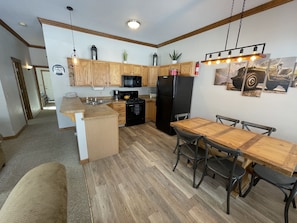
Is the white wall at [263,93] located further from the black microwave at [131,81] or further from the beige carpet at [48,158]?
the beige carpet at [48,158]

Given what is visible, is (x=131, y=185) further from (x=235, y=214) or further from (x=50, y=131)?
(x=50, y=131)

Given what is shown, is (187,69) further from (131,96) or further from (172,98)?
(131,96)

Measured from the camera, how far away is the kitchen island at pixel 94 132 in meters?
2.26

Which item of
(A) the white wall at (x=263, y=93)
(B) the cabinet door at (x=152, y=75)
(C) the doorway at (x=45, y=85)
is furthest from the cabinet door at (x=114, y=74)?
(C) the doorway at (x=45, y=85)

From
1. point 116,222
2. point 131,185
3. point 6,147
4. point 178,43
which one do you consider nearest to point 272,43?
point 178,43

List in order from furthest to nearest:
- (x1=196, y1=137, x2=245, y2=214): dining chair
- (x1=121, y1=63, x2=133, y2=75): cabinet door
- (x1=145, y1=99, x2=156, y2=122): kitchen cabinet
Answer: (x1=145, y1=99, x2=156, y2=122): kitchen cabinet < (x1=121, y1=63, x2=133, y2=75): cabinet door < (x1=196, y1=137, x2=245, y2=214): dining chair

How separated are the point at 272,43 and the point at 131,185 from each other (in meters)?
3.54

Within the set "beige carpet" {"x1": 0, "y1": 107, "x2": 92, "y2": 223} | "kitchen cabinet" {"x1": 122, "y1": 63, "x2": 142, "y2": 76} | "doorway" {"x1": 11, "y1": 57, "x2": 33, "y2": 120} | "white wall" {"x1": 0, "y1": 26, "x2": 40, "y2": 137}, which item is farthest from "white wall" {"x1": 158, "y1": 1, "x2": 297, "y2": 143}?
"doorway" {"x1": 11, "y1": 57, "x2": 33, "y2": 120}

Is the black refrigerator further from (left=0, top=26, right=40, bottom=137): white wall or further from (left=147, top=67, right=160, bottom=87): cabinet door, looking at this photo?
(left=0, top=26, right=40, bottom=137): white wall

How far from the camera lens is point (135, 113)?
4.46m

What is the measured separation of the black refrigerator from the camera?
11.5 feet

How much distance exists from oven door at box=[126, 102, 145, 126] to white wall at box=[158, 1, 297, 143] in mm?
1956

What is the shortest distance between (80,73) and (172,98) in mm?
2754

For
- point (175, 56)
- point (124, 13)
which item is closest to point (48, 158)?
point (124, 13)
